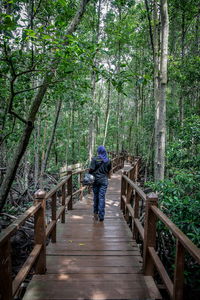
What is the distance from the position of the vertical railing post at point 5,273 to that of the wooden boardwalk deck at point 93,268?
2.57 feet

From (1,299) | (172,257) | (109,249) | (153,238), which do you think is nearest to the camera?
(1,299)

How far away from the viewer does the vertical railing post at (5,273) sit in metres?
1.75

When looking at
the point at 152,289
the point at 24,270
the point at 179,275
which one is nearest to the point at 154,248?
the point at 152,289

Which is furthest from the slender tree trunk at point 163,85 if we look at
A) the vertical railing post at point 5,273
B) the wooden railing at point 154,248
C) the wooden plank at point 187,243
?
the vertical railing post at point 5,273

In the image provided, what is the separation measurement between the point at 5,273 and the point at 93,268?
1.68 metres

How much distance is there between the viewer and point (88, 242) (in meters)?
4.05

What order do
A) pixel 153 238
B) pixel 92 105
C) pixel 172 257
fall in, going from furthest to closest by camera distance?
1. pixel 92 105
2. pixel 172 257
3. pixel 153 238

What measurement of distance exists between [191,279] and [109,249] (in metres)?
1.64

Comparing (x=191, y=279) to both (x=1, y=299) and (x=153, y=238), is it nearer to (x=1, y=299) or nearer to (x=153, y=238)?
(x=153, y=238)

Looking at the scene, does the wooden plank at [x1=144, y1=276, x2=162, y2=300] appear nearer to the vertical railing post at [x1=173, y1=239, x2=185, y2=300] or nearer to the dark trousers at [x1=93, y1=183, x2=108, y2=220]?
the vertical railing post at [x1=173, y1=239, x2=185, y2=300]

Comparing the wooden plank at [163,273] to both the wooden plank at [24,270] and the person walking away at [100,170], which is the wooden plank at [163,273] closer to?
the wooden plank at [24,270]

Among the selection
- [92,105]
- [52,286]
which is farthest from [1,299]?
[92,105]

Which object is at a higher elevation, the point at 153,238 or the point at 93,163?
the point at 93,163

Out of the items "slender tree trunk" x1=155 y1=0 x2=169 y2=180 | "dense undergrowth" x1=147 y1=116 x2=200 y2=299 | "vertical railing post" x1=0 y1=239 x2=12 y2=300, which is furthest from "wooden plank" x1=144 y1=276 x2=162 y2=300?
"slender tree trunk" x1=155 y1=0 x2=169 y2=180
